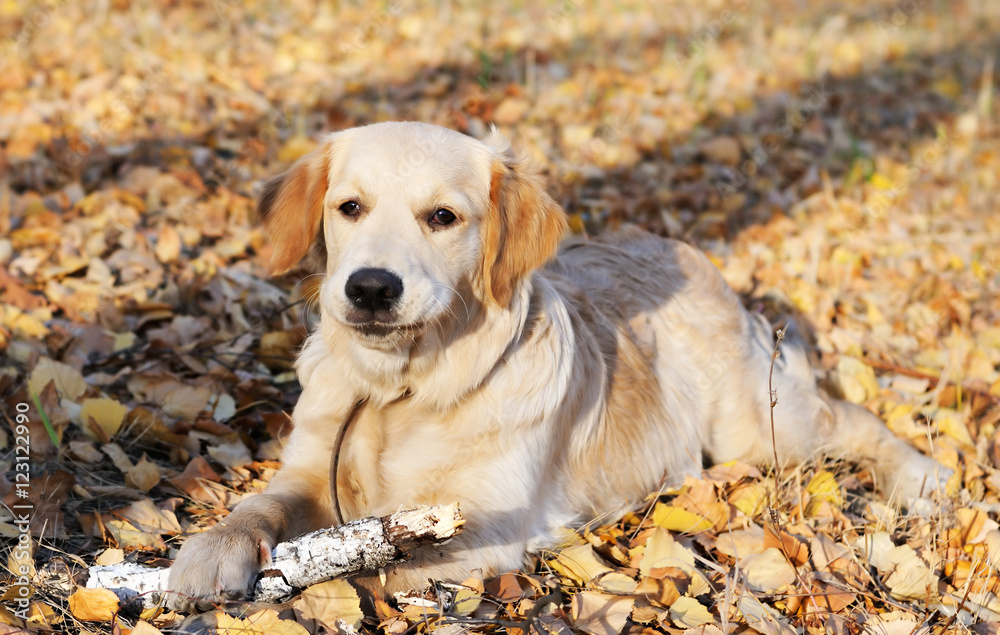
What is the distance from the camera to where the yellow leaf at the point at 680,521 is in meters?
3.25

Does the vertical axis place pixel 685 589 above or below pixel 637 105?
below

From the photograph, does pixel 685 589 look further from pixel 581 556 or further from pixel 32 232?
pixel 32 232

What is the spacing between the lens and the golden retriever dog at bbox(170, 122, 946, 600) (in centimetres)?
270

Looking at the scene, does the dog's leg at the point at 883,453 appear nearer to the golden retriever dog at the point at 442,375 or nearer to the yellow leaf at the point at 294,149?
the golden retriever dog at the point at 442,375

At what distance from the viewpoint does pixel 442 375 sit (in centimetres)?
300

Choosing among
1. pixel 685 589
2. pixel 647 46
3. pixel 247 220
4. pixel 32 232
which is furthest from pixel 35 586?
pixel 647 46

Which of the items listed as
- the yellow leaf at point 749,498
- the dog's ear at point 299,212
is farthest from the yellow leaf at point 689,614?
the dog's ear at point 299,212

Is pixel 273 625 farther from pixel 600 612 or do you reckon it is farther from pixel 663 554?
pixel 663 554

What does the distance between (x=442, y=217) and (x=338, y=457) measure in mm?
938

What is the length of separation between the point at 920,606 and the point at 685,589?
0.81m

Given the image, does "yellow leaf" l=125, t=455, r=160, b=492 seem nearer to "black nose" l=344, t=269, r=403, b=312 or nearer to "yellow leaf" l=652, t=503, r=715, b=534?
"black nose" l=344, t=269, r=403, b=312

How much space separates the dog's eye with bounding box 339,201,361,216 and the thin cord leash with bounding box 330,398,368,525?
68cm

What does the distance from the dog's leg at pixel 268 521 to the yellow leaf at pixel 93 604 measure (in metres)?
0.17

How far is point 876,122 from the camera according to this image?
327 inches
